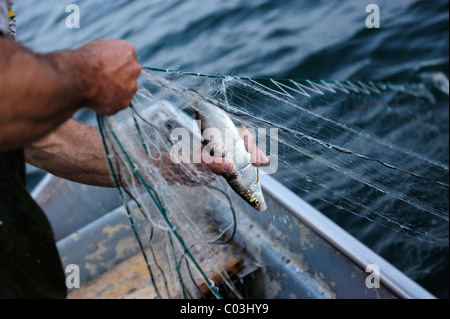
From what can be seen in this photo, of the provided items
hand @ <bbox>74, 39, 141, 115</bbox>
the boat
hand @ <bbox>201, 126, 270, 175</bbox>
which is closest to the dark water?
the boat

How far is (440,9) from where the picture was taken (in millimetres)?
6973

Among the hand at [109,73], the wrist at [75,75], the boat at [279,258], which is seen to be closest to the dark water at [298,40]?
the boat at [279,258]

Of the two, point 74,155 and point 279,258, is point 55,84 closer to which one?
point 74,155

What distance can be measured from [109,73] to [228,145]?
2.31ft

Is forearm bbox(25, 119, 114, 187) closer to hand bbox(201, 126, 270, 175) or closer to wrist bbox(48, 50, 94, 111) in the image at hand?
hand bbox(201, 126, 270, 175)

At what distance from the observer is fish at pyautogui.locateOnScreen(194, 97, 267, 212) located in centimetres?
196

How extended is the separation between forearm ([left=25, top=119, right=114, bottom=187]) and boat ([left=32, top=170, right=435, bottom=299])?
4.93 feet

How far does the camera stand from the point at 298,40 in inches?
284

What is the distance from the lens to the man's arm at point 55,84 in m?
1.21

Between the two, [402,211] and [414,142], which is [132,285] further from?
[414,142]

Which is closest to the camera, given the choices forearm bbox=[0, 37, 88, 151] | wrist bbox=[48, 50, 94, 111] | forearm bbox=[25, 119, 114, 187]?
forearm bbox=[0, 37, 88, 151]

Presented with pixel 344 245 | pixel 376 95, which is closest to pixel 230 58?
pixel 376 95

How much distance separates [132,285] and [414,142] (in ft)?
12.1

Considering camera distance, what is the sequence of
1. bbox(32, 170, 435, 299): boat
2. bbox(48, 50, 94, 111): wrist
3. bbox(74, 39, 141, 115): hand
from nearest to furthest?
bbox(48, 50, 94, 111): wrist → bbox(74, 39, 141, 115): hand → bbox(32, 170, 435, 299): boat
